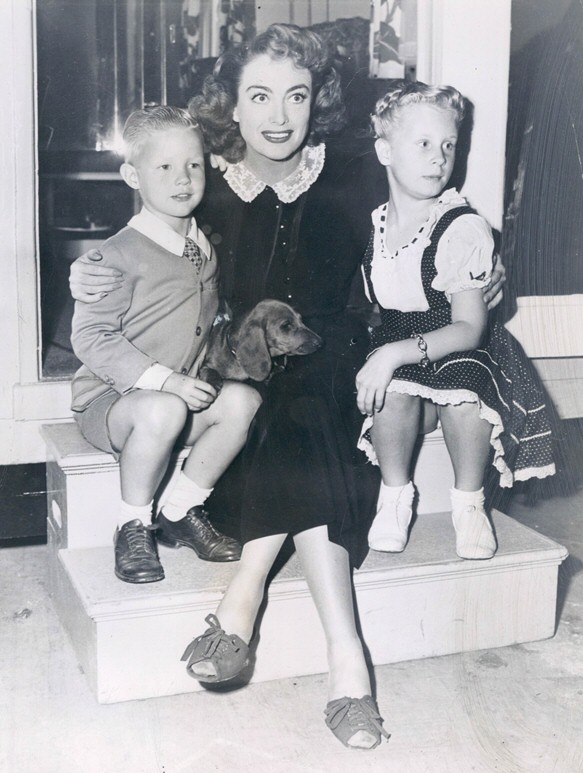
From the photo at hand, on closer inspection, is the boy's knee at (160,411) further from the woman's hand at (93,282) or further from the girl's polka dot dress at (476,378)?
the girl's polka dot dress at (476,378)

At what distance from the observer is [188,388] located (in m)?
1.44

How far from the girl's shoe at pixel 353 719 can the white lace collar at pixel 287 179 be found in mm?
894

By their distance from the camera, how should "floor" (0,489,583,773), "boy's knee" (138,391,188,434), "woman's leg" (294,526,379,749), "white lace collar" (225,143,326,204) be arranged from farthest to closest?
1. "white lace collar" (225,143,326,204)
2. "boy's knee" (138,391,188,434)
3. "woman's leg" (294,526,379,749)
4. "floor" (0,489,583,773)

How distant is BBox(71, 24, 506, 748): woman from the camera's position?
1354 mm

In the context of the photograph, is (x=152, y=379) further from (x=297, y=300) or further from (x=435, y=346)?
(x=435, y=346)

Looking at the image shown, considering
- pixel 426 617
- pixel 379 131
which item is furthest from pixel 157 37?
pixel 426 617

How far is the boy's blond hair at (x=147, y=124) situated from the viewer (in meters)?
1.41

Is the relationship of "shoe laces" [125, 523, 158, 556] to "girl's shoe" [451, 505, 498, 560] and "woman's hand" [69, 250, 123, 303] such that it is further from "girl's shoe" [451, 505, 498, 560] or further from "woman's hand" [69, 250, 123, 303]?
"girl's shoe" [451, 505, 498, 560]

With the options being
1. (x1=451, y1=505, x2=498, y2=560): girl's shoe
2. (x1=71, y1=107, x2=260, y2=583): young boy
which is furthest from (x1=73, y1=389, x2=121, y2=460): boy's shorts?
(x1=451, y1=505, x2=498, y2=560): girl's shoe

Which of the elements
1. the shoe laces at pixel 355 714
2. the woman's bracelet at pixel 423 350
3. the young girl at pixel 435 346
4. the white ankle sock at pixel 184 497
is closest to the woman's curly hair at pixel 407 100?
the young girl at pixel 435 346

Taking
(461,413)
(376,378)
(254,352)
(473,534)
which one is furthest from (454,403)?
(254,352)

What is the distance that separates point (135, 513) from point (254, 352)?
36 cm

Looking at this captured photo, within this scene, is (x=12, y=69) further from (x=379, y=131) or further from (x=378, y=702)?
(x=378, y=702)

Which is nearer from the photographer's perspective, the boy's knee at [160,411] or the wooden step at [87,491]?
the boy's knee at [160,411]
